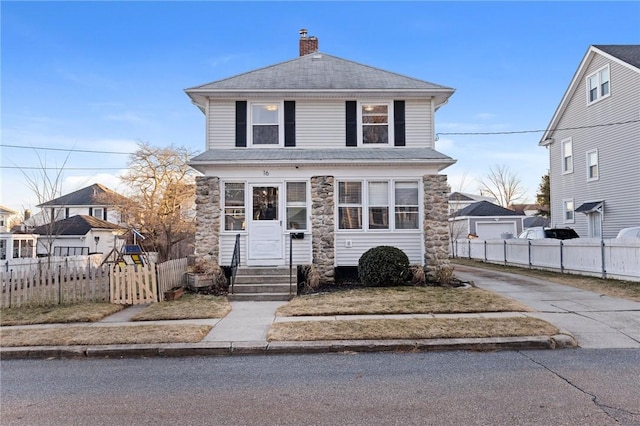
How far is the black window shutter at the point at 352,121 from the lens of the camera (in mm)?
14047

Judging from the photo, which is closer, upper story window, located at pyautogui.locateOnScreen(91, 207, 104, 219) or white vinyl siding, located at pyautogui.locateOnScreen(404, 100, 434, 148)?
white vinyl siding, located at pyautogui.locateOnScreen(404, 100, 434, 148)

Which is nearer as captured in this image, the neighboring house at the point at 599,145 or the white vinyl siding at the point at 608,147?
the white vinyl siding at the point at 608,147

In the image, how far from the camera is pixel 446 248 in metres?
13.0

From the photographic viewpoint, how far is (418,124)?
14164 millimetres

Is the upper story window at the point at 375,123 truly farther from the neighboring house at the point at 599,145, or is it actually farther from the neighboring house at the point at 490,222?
the neighboring house at the point at 490,222

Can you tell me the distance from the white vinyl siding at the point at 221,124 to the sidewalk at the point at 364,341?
6119 mm

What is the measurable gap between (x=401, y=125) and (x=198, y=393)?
1134 cm

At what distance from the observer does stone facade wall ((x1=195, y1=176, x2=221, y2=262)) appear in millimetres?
12875

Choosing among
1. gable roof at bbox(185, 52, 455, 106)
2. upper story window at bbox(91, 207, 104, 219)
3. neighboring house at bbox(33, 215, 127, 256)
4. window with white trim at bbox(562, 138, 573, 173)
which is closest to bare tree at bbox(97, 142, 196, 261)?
neighboring house at bbox(33, 215, 127, 256)

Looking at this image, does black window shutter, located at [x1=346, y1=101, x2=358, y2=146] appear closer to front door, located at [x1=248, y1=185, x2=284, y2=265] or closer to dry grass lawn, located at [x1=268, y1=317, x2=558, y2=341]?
front door, located at [x1=248, y1=185, x2=284, y2=265]

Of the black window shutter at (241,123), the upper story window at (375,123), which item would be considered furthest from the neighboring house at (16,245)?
the upper story window at (375,123)

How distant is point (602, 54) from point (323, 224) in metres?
17.6

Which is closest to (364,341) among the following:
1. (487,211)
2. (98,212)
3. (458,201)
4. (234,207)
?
(234,207)

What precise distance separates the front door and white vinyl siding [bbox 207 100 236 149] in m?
1.98
